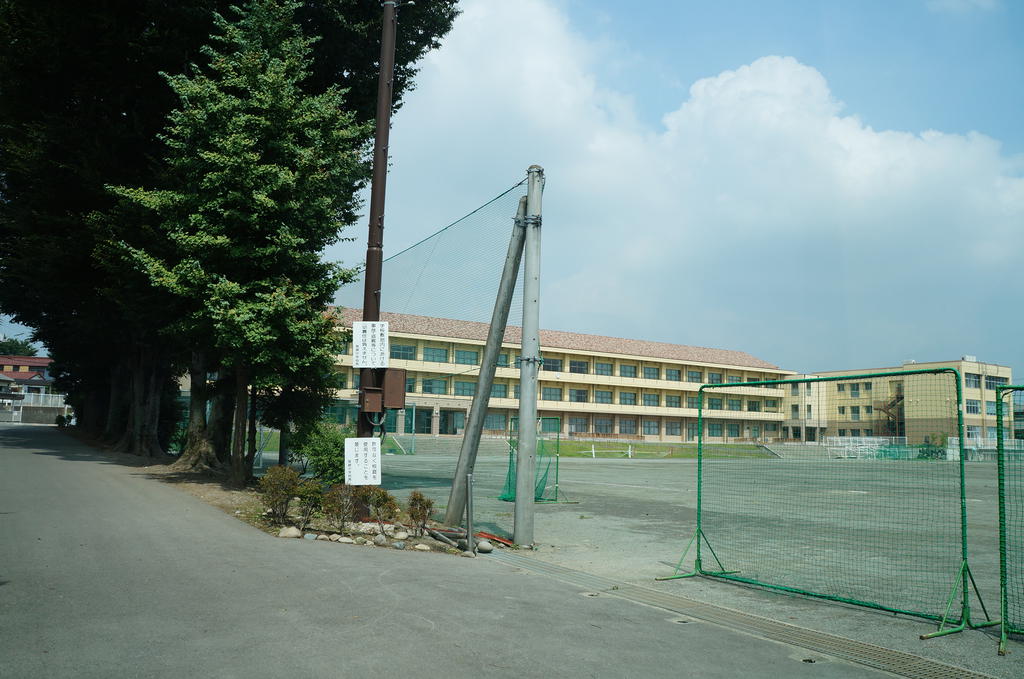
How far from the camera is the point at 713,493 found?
19.6 m

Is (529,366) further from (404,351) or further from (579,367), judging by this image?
(579,367)

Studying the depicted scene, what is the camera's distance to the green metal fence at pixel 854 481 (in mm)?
7008

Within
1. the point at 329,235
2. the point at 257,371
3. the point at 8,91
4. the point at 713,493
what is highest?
the point at 8,91

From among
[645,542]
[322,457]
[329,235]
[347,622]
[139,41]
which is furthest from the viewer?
[139,41]

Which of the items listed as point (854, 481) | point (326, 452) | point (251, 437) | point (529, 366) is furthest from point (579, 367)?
point (854, 481)

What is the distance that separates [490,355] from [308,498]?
3.26 metres

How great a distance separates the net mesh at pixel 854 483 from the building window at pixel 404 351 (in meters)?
6.18

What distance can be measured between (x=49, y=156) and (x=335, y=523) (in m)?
14.7

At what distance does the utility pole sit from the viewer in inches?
396

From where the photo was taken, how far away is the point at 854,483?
10523 millimetres

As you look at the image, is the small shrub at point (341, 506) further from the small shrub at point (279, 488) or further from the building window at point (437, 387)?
the building window at point (437, 387)

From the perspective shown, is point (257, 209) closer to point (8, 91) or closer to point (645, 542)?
point (645, 542)

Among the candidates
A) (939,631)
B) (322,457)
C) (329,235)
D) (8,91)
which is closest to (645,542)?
(939,631)

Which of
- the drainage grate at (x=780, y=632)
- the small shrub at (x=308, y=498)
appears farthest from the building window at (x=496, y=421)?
the drainage grate at (x=780, y=632)
